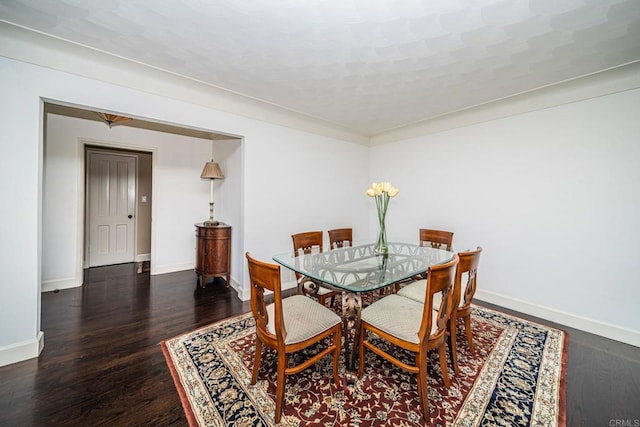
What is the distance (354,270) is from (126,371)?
6.36ft

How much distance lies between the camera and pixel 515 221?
112 inches

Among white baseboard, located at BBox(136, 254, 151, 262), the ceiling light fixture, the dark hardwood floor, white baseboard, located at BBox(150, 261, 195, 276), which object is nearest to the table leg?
the dark hardwood floor

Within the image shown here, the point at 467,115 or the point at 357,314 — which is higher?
the point at 467,115

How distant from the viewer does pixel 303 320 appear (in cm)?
157

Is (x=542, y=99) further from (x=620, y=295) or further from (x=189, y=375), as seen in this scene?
(x=189, y=375)

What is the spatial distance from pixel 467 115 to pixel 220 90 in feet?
10.6

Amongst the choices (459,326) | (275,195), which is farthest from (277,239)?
(459,326)

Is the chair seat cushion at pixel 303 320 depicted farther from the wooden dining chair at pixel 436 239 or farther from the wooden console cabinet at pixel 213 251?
the wooden console cabinet at pixel 213 251

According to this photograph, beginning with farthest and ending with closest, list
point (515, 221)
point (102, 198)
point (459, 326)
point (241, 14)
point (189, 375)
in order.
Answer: point (102, 198), point (515, 221), point (459, 326), point (189, 375), point (241, 14)

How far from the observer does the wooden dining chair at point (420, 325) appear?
136 cm

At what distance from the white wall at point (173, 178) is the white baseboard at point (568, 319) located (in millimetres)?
2299

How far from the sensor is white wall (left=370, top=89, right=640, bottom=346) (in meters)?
2.22

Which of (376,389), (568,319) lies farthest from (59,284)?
(568,319)

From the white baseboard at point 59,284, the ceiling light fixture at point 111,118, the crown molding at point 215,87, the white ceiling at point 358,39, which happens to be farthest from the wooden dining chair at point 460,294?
the white baseboard at point 59,284
